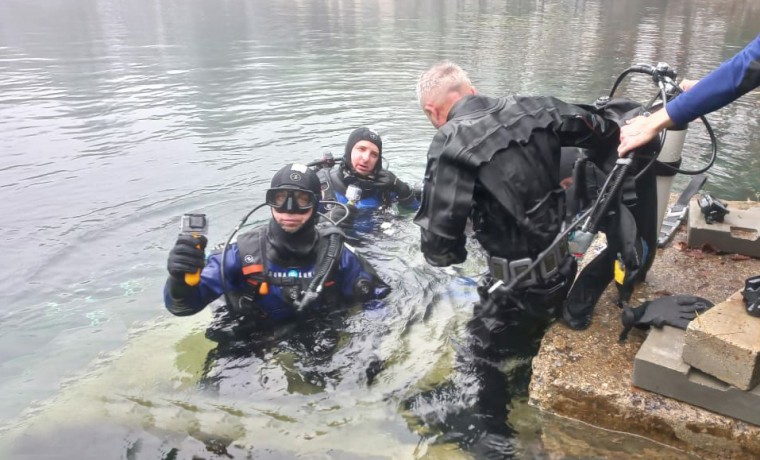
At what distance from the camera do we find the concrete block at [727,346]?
2408 millimetres

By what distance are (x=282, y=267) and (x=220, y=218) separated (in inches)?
133

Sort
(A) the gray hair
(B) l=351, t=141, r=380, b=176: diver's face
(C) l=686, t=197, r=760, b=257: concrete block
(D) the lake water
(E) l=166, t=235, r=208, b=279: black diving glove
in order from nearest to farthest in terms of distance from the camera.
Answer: (A) the gray hair < (E) l=166, t=235, r=208, b=279: black diving glove < (D) the lake water < (C) l=686, t=197, r=760, b=257: concrete block < (B) l=351, t=141, r=380, b=176: diver's face

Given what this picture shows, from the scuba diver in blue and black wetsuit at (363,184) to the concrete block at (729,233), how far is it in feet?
9.24

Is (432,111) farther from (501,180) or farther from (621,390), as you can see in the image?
(621,390)

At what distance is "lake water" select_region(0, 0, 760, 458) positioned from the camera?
3.30 metres

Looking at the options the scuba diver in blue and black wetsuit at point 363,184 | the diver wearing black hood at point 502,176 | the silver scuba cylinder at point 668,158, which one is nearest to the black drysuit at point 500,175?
the diver wearing black hood at point 502,176

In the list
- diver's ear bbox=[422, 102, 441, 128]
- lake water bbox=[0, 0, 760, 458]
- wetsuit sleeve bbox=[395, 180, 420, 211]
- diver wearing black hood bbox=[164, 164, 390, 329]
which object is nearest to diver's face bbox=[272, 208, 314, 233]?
diver wearing black hood bbox=[164, 164, 390, 329]

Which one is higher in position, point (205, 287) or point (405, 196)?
point (205, 287)

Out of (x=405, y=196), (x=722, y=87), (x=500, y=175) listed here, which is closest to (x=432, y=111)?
(x=500, y=175)

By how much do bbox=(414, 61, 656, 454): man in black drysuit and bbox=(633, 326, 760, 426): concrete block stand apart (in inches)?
Answer: 18.1

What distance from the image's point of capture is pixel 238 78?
47.7 feet

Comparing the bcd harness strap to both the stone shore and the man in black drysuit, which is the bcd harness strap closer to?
the man in black drysuit

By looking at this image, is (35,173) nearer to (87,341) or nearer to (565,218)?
(87,341)

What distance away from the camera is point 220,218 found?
6.95 meters
